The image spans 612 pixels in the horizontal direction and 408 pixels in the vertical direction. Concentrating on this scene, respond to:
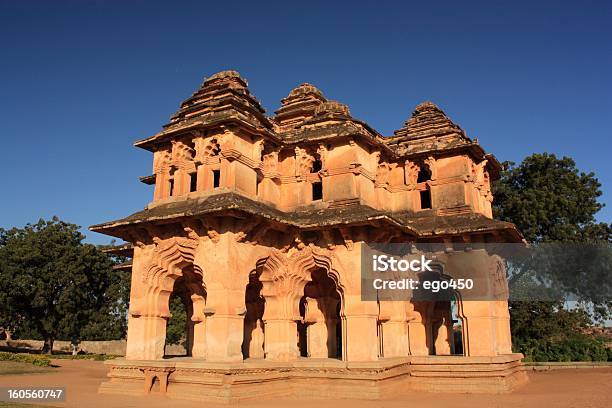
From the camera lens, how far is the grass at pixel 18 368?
2366 centimetres

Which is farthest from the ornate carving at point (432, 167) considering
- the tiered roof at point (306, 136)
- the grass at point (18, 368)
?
the grass at point (18, 368)

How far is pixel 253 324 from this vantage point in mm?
18969

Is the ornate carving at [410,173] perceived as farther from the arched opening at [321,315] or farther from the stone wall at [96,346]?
the stone wall at [96,346]

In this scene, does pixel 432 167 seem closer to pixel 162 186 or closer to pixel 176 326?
pixel 162 186

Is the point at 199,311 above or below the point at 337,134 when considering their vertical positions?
below

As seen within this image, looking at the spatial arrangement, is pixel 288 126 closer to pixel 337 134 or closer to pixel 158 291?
pixel 337 134

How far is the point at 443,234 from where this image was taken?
1700cm

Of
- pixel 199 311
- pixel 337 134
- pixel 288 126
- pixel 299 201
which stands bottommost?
pixel 199 311

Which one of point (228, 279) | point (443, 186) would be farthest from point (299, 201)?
point (443, 186)

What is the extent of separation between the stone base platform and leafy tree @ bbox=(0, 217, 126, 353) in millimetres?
25103

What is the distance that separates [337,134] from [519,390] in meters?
9.90

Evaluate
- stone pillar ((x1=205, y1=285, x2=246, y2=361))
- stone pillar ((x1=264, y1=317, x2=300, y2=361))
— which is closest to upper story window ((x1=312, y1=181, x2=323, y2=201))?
stone pillar ((x1=264, y1=317, x2=300, y2=361))

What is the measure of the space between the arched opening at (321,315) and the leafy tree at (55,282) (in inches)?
995

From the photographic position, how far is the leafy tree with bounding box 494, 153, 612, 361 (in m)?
30.8
